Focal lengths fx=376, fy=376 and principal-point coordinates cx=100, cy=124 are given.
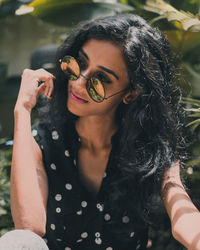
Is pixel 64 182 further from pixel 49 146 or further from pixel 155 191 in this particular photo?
pixel 155 191

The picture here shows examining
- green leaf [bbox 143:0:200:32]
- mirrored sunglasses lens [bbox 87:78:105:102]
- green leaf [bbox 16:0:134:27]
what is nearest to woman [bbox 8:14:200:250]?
mirrored sunglasses lens [bbox 87:78:105:102]

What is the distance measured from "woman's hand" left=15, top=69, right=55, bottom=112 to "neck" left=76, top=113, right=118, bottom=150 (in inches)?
9.9

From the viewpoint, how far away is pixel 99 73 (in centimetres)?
180

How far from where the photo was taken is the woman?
71.3 inches

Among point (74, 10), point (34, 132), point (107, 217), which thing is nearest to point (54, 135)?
point (34, 132)

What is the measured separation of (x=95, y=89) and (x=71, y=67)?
0.18 metres

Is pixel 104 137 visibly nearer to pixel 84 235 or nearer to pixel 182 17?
pixel 84 235

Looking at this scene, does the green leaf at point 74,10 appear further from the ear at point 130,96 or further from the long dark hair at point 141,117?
the ear at point 130,96

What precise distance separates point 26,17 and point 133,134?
3808mm

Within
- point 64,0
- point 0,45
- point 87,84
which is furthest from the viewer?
point 0,45

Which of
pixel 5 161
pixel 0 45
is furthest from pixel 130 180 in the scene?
pixel 0 45

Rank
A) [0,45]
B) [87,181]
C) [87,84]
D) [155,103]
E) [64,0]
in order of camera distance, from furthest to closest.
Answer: [0,45] < [64,0] < [87,181] < [155,103] < [87,84]

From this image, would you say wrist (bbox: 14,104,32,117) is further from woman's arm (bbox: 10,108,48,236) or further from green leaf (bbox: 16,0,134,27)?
green leaf (bbox: 16,0,134,27)

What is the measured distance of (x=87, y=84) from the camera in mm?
1765
